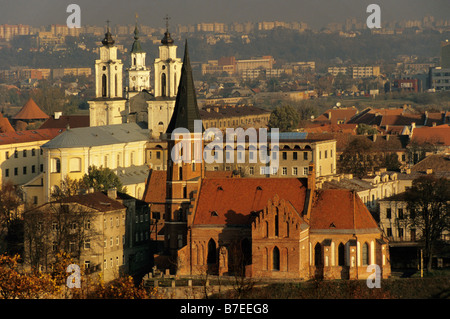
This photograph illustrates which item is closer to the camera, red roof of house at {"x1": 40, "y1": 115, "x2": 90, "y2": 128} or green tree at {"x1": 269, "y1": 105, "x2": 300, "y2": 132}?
red roof of house at {"x1": 40, "y1": 115, "x2": 90, "y2": 128}

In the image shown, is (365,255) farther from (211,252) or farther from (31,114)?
(31,114)

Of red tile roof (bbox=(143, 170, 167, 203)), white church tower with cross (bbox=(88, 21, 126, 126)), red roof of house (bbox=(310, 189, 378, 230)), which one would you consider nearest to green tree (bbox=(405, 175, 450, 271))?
red roof of house (bbox=(310, 189, 378, 230))

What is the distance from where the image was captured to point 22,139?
98375mm

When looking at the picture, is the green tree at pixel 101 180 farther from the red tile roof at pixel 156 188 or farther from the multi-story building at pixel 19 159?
the multi-story building at pixel 19 159

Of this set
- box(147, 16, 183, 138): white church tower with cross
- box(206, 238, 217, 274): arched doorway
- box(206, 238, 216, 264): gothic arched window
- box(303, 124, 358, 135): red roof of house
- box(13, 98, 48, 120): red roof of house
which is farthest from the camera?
box(13, 98, 48, 120): red roof of house

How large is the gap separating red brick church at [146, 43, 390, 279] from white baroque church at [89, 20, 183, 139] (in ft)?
120

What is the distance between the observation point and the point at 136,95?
105750 millimetres

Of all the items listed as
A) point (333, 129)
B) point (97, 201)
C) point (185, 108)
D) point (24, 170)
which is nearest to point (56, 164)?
point (24, 170)

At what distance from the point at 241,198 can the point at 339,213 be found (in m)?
4.27

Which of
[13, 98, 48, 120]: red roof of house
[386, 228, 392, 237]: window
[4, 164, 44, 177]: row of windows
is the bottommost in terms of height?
[386, 228, 392, 237]: window

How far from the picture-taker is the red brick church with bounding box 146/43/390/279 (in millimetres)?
59000

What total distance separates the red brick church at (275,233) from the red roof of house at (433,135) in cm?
5693

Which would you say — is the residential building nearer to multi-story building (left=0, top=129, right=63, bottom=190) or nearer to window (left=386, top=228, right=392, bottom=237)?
multi-story building (left=0, top=129, right=63, bottom=190)
